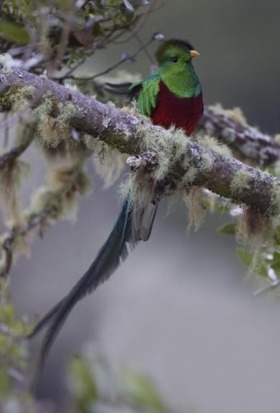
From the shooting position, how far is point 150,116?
2.68 meters

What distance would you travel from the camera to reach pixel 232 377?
5.05m

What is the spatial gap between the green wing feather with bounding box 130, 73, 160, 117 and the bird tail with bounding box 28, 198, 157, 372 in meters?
0.32

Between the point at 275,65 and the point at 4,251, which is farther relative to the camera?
the point at 275,65

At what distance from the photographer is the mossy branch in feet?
6.95

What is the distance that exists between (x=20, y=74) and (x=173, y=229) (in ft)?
11.2

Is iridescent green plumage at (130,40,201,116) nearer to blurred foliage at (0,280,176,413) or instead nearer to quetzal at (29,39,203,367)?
quetzal at (29,39,203,367)

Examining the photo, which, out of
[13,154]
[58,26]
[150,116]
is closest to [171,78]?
[150,116]

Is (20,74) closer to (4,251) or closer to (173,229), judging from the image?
(4,251)

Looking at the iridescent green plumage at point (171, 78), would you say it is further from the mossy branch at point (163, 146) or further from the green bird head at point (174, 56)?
the mossy branch at point (163, 146)

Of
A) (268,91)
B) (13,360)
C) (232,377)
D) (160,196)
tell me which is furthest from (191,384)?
(160,196)

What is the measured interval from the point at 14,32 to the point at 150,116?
19.1 inches

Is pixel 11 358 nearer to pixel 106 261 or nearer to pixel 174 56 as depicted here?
pixel 106 261

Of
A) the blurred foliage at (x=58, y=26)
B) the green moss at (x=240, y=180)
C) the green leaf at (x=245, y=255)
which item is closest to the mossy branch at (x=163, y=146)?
the green moss at (x=240, y=180)

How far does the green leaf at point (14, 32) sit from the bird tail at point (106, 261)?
50 cm
